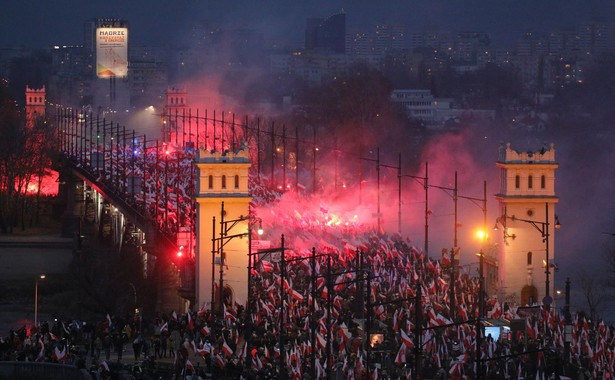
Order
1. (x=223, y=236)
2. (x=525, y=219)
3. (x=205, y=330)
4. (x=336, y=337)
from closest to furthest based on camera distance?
(x=336, y=337) < (x=205, y=330) < (x=223, y=236) < (x=525, y=219)

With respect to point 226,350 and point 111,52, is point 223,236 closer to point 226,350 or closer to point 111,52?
point 226,350

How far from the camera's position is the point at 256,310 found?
3459 cm

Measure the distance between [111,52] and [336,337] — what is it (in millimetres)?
100418

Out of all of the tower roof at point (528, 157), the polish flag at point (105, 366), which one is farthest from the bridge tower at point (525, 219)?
the polish flag at point (105, 366)

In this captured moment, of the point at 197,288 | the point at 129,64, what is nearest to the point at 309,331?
the point at 197,288

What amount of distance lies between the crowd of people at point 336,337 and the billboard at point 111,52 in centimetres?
9017

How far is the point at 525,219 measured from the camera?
130 ft

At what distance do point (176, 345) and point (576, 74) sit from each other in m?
93.8

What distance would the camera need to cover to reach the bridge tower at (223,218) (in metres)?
39.3

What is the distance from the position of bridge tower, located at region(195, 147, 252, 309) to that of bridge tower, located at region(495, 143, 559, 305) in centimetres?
579

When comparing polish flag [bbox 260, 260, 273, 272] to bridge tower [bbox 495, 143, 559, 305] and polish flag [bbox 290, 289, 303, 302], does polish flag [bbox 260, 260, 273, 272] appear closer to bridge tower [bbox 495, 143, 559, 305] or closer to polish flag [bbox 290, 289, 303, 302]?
polish flag [bbox 290, 289, 303, 302]

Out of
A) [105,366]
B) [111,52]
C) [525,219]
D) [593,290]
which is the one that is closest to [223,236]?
[525,219]

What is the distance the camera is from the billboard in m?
127

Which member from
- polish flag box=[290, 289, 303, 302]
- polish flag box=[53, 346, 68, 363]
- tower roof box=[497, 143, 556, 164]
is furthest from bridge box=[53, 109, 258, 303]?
polish flag box=[53, 346, 68, 363]
